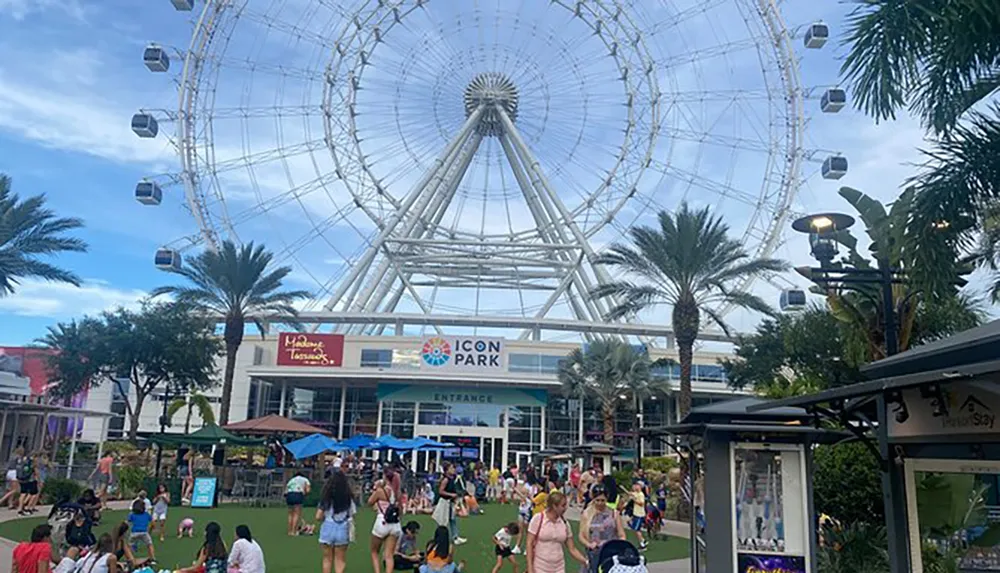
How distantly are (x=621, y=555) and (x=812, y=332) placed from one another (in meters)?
26.1

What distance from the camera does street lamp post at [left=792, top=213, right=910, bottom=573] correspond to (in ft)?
23.5

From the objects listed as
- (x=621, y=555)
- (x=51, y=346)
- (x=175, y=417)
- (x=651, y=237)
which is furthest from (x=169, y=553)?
(x=175, y=417)

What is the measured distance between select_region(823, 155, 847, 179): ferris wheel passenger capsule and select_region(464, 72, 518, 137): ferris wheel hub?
1772 cm

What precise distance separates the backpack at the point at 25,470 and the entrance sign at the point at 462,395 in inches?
977

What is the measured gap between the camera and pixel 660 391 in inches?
1698

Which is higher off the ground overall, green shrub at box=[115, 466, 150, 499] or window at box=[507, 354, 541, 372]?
window at box=[507, 354, 541, 372]

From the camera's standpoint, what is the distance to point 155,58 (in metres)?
39.1

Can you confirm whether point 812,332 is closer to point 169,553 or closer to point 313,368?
point 169,553

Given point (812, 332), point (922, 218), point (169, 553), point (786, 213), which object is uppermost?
point (786, 213)

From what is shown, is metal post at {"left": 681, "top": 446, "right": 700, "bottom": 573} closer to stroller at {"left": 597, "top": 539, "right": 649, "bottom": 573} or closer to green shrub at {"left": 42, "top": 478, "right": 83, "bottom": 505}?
stroller at {"left": 597, "top": 539, "right": 649, "bottom": 573}

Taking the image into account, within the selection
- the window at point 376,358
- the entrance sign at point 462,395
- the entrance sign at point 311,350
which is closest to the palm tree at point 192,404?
the entrance sign at point 311,350

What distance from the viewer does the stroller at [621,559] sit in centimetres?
548

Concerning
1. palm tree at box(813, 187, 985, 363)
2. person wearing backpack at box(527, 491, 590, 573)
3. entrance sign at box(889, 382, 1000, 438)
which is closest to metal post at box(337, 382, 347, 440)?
palm tree at box(813, 187, 985, 363)

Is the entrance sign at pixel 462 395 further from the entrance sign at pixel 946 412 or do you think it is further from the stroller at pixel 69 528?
the entrance sign at pixel 946 412
